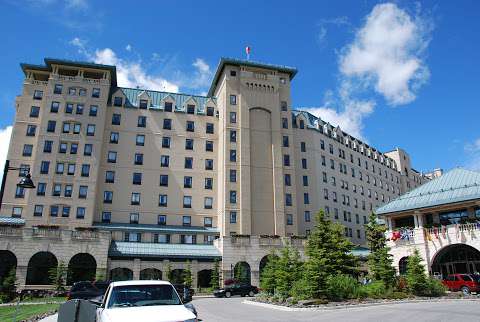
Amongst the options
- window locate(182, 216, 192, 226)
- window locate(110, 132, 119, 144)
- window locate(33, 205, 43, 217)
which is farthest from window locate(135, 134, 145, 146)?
window locate(33, 205, 43, 217)

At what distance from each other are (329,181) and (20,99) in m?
50.4

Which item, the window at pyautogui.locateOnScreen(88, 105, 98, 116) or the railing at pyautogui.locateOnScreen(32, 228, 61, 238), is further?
the window at pyautogui.locateOnScreen(88, 105, 98, 116)

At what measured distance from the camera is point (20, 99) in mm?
58000

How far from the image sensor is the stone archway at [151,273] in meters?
48.2

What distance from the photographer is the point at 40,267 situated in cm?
4553

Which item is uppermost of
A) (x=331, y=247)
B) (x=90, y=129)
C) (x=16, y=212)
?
(x=90, y=129)

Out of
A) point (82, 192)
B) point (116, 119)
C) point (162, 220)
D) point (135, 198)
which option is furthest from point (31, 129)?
point (162, 220)

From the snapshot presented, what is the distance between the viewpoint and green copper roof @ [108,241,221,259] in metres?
48.8

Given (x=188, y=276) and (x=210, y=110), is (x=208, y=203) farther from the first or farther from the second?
(x=210, y=110)

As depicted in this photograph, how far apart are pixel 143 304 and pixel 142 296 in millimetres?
413

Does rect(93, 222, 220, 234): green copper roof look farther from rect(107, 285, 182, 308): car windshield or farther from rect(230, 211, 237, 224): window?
rect(107, 285, 182, 308): car windshield

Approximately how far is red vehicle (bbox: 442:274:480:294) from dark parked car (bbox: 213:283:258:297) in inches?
741

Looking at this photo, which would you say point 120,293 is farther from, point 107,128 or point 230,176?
point 107,128

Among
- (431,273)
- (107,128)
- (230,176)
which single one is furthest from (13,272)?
(431,273)
